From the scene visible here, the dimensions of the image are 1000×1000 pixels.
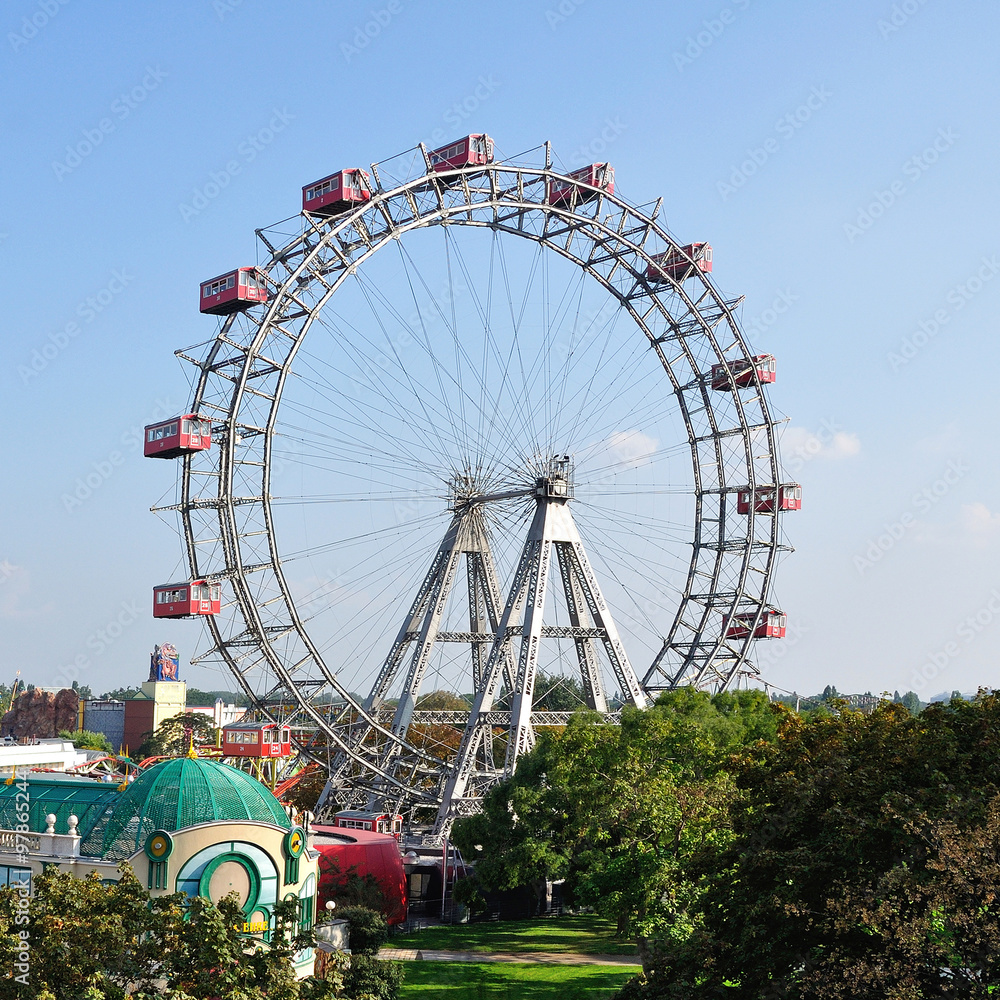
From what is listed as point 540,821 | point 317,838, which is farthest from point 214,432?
point 540,821

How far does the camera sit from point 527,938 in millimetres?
39438

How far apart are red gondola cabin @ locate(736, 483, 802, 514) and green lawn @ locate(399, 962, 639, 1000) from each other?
104ft

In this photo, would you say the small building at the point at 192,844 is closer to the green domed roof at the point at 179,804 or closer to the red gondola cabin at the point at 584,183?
the green domed roof at the point at 179,804

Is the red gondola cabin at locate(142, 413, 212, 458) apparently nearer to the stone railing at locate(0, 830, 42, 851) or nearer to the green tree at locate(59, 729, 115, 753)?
the stone railing at locate(0, 830, 42, 851)

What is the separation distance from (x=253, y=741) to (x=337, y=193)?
21.0 metres

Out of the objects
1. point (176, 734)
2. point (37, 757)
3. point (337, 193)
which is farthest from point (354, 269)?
point (176, 734)

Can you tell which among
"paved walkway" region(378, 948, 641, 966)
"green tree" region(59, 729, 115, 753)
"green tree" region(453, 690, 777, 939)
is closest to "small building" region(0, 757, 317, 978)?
"green tree" region(453, 690, 777, 939)

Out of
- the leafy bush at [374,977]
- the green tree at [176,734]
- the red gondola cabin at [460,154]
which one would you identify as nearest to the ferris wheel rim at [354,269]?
the red gondola cabin at [460,154]

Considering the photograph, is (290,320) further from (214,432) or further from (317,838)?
(317,838)

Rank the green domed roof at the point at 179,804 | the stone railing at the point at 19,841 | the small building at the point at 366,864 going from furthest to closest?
the small building at the point at 366,864 → the stone railing at the point at 19,841 → the green domed roof at the point at 179,804

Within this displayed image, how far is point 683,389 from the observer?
200ft

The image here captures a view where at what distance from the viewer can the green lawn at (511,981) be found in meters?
31.1

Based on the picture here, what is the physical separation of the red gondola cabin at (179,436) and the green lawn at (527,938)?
61.7ft

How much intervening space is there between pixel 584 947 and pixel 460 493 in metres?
20.5
